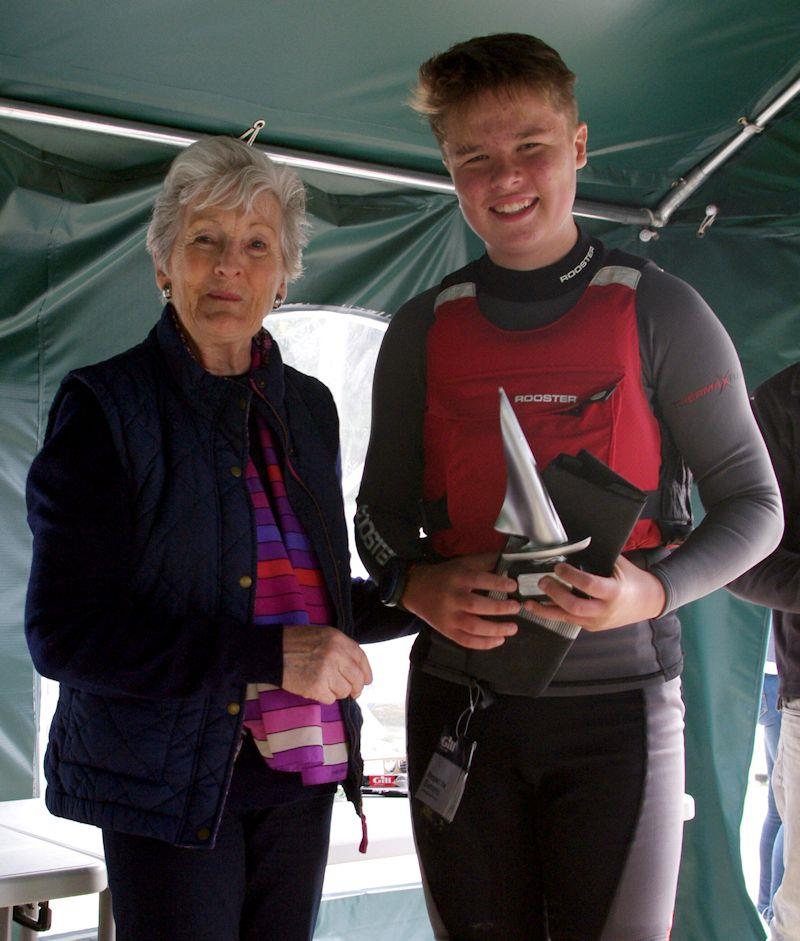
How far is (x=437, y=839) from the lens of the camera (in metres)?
1.43

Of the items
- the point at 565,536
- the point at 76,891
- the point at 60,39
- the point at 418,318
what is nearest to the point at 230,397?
the point at 418,318

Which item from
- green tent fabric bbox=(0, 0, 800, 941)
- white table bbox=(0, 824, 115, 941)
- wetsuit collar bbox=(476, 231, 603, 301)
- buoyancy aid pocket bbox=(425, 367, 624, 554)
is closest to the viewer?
buoyancy aid pocket bbox=(425, 367, 624, 554)

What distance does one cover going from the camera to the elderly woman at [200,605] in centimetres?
137

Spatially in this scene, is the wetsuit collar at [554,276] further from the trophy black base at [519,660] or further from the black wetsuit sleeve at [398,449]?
the trophy black base at [519,660]

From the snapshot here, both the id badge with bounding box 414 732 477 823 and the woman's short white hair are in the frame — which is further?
the woman's short white hair

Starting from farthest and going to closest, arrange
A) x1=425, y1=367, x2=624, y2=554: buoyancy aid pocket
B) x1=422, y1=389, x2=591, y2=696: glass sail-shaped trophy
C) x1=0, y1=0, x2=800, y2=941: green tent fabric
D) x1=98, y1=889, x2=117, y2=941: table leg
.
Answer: x1=0, y1=0, x2=800, y2=941: green tent fabric → x1=98, y1=889, x2=117, y2=941: table leg → x1=425, y1=367, x2=624, y2=554: buoyancy aid pocket → x1=422, y1=389, x2=591, y2=696: glass sail-shaped trophy

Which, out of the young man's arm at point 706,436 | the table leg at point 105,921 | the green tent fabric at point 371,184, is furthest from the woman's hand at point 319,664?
the green tent fabric at point 371,184

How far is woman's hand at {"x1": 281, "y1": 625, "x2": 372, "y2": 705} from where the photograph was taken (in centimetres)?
141

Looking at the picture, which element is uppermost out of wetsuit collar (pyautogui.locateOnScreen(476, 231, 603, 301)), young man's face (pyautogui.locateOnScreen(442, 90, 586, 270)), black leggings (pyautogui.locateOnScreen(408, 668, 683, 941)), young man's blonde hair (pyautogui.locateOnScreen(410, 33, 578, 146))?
young man's blonde hair (pyautogui.locateOnScreen(410, 33, 578, 146))

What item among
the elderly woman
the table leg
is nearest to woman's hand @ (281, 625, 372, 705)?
the elderly woman

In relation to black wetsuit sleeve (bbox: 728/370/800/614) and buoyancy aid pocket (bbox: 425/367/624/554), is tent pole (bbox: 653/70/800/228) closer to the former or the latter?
black wetsuit sleeve (bbox: 728/370/800/614)

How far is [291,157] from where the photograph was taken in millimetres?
2867

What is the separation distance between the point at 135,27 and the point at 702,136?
5.38 feet

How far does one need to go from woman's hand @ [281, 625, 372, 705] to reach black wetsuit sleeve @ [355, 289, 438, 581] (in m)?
0.17
